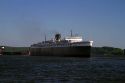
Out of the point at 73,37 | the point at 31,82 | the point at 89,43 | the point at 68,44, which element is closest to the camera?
the point at 31,82

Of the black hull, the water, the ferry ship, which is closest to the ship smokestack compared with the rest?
the ferry ship

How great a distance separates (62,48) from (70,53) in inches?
326

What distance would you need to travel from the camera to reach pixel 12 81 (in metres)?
34.5

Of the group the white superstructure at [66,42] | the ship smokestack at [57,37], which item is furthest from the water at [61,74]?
the ship smokestack at [57,37]

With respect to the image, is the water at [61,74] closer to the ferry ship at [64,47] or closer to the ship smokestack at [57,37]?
the ferry ship at [64,47]

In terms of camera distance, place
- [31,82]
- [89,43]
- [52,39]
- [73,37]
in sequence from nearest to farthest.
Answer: [31,82], [89,43], [73,37], [52,39]

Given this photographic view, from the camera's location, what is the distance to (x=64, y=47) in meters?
136

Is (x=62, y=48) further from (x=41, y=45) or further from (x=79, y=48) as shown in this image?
(x=41, y=45)

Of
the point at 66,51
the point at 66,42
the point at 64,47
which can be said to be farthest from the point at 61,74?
the point at 66,42

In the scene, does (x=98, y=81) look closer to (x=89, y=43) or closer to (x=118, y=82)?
(x=118, y=82)

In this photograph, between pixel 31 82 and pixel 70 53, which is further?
pixel 70 53

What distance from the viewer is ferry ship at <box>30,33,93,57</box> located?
404ft

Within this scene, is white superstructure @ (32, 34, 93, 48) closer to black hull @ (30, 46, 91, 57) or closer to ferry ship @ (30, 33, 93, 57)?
ferry ship @ (30, 33, 93, 57)

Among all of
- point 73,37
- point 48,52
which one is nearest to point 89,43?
point 73,37
